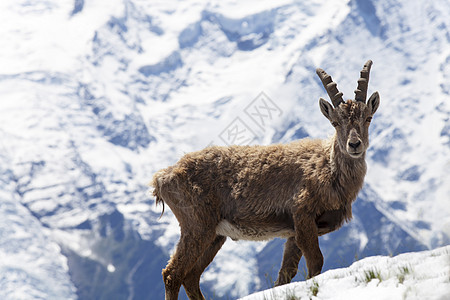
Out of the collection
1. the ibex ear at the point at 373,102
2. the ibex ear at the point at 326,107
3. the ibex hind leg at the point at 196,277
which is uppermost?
the ibex ear at the point at 373,102

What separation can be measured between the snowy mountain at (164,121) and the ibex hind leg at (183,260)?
11038cm

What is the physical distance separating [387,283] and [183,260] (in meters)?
3.87

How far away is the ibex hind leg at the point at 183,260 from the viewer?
370 inches

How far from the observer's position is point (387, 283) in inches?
248

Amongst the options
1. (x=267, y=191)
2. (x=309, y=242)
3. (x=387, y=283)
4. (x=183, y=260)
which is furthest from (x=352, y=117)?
(x=387, y=283)

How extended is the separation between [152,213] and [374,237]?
5291 cm

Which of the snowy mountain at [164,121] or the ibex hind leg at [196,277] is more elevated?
the ibex hind leg at [196,277]

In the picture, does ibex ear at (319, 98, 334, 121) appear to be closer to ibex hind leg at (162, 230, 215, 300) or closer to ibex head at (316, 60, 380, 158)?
ibex head at (316, 60, 380, 158)

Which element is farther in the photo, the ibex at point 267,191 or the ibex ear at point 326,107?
the ibex ear at point 326,107

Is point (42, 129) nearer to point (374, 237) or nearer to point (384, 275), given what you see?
point (374, 237)

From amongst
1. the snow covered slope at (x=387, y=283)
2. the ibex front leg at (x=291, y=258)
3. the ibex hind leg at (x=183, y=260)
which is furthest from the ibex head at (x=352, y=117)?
the ibex hind leg at (x=183, y=260)

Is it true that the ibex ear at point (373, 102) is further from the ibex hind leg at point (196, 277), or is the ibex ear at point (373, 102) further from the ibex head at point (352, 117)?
the ibex hind leg at point (196, 277)

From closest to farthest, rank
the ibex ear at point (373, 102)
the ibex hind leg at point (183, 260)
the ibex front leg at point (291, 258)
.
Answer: the ibex hind leg at point (183, 260) < the ibex front leg at point (291, 258) < the ibex ear at point (373, 102)

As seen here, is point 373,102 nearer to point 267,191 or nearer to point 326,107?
point 326,107
